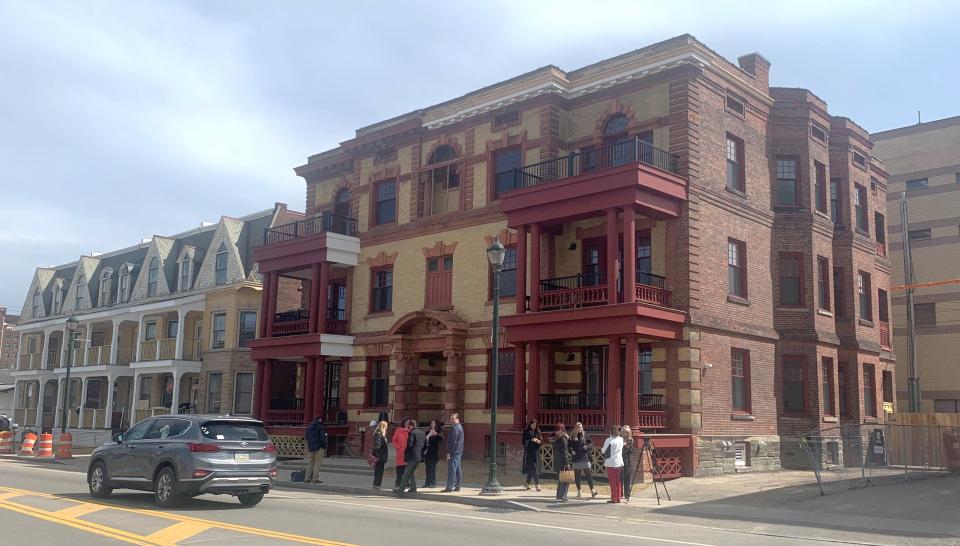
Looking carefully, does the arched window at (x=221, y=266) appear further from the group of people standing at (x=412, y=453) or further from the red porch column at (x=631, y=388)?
the red porch column at (x=631, y=388)

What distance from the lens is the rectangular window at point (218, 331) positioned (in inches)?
1638

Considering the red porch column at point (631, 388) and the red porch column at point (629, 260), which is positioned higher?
the red porch column at point (629, 260)

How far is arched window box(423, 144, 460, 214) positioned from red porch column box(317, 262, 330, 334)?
191 inches

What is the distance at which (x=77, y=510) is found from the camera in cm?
1491

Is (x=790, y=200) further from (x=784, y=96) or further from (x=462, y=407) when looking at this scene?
(x=462, y=407)

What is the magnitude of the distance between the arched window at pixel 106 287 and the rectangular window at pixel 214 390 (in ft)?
47.5

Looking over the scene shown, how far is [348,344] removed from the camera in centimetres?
3325

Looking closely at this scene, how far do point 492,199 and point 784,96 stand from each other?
418 inches

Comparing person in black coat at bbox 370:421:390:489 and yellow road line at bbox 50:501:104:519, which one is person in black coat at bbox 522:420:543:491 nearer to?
person in black coat at bbox 370:421:390:489

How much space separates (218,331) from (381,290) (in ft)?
41.0

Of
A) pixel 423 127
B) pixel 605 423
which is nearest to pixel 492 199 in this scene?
pixel 423 127

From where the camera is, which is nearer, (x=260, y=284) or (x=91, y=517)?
(x=91, y=517)

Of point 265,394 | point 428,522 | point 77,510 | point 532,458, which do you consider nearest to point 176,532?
point 77,510

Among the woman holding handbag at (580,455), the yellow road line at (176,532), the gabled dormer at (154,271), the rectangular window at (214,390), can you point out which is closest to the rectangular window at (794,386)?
the woman holding handbag at (580,455)
